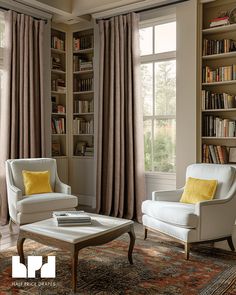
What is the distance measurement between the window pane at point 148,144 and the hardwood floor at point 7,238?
2170 millimetres

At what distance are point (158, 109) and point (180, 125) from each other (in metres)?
0.68

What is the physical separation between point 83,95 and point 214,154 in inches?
106

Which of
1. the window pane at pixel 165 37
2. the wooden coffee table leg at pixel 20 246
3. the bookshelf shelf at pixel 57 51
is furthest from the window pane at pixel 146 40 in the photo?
the wooden coffee table leg at pixel 20 246

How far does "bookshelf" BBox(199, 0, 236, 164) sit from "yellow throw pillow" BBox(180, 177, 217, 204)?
942 mm

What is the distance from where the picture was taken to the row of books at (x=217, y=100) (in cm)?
479

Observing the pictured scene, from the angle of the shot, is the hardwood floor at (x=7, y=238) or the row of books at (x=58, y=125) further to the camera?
the row of books at (x=58, y=125)

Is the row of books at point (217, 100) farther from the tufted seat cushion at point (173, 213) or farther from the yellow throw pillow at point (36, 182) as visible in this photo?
the yellow throw pillow at point (36, 182)

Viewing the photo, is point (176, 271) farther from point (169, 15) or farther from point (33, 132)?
point (169, 15)

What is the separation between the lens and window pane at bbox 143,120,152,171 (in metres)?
5.67

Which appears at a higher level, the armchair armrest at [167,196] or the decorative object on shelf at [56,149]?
the decorative object on shelf at [56,149]

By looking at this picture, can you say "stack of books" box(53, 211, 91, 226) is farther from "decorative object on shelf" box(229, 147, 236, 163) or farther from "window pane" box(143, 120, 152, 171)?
"window pane" box(143, 120, 152, 171)

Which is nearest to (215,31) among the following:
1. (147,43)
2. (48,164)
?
(147,43)

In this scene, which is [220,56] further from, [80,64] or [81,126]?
[81,126]

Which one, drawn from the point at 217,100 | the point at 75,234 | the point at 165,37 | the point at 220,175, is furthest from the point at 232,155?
the point at 75,234
